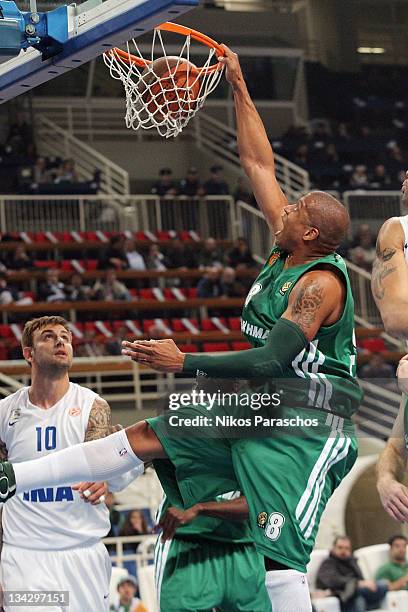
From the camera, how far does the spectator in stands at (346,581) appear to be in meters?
9.27

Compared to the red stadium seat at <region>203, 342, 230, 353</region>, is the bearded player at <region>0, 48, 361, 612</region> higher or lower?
higher

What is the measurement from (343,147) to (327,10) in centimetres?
395

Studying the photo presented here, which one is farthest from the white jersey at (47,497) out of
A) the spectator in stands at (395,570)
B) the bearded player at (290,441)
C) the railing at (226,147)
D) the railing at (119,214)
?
the railing at (226,147)

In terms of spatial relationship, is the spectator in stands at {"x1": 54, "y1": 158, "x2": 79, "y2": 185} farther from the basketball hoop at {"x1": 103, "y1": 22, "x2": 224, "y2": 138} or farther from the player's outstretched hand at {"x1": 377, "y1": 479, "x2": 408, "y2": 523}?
the player's outstretched hand at {"x1": 377, "y1": 479, "x2": 408, "y2": 523}

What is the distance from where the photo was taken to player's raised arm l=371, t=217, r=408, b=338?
4.73 metres

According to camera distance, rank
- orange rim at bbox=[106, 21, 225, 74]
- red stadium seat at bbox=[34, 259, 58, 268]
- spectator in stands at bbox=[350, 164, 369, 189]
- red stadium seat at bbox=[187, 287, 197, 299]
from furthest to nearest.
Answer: spectator in stands at bbox=[350, 164, 369, 189], red stadium seat at bbox=[187, 287, 197, 299], red stadium seat at bbox=[34, 259, 58, 268], orange rim at bbox=[106, 21, 225, 74]

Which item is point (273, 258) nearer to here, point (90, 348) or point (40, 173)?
point (90, 348)

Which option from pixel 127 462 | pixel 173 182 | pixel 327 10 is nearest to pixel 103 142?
pixel 173 182

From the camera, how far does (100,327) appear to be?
17016 mm

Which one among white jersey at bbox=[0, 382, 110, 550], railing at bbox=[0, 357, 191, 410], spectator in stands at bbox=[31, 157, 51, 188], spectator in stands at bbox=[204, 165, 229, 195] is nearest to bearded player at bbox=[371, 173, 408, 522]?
white jersey at bbox=[0, 382, 110, 550]

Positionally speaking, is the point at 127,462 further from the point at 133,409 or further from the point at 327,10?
the point at 327,10

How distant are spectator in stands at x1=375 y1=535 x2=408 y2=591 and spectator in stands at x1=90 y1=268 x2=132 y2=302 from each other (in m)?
9.12

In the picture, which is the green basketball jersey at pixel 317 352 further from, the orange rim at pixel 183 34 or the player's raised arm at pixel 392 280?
the orange rim at pixel 183 34

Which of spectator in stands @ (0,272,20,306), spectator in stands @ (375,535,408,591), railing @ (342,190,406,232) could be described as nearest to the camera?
spectator in stands @ (375,535,408,591)
